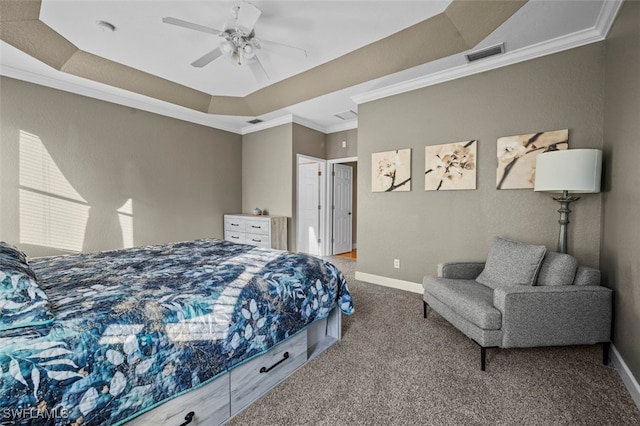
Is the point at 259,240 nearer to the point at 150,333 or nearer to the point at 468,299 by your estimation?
the point at 468,299

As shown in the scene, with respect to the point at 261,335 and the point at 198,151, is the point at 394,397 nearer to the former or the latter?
the point at 261,335

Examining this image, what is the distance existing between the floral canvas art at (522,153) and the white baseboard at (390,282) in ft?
5.13

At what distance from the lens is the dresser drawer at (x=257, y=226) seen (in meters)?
4.94

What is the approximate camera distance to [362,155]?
4.15 metres

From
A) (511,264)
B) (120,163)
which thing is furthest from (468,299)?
(120,163)

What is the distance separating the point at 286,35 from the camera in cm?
290

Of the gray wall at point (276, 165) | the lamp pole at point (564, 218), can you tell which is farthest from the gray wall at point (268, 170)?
the lamp pole at point (564, 218)

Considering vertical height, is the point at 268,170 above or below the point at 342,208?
above

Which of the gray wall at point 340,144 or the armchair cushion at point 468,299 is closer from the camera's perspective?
the armchair cushion at point 468,299

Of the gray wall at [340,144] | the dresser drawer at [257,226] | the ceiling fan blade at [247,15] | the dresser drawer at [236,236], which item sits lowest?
the dresser drawer at [236,236]

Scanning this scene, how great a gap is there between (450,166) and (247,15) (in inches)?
104

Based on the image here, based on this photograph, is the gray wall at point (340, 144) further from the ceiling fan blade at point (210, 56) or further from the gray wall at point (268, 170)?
the ceiling fan blade at point (210, 56)

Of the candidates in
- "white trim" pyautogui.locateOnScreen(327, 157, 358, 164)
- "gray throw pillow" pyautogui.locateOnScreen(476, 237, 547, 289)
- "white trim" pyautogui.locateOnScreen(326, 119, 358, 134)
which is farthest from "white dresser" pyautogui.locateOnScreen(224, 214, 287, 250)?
"gray throw pillow" pyautogui.locateOnScreen(476, 237, 547, 289)

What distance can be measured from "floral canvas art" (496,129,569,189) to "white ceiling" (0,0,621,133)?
0.83 metres
